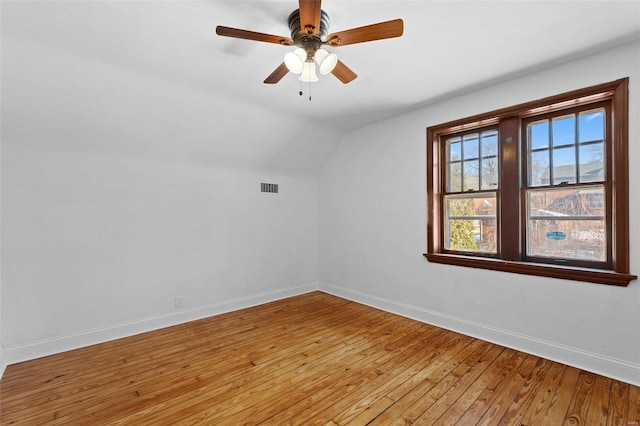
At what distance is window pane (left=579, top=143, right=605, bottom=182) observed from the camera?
8.47ft

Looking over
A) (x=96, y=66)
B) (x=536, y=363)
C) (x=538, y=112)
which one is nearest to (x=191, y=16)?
(x=96, y=66)

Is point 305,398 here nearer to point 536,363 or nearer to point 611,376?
point 536,363

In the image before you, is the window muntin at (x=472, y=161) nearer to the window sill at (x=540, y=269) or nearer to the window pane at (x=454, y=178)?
the window pane at (x=454, y=178)

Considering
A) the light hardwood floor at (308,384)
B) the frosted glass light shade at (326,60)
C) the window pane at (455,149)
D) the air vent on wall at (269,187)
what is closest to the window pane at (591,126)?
the window pane at (455,149)

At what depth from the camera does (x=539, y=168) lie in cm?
292

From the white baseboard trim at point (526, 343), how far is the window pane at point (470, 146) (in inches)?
76.6

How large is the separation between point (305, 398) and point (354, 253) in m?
2.60

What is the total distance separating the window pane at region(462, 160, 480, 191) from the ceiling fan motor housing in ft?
7.86

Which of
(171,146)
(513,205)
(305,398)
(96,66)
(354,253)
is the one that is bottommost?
(305,398)

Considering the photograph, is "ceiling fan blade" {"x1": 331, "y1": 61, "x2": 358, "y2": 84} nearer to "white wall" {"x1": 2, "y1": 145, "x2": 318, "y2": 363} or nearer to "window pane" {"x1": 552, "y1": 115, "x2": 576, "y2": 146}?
"window pane" {"x1": 552, "y1": 115, "x2": 576, "y2": 146}

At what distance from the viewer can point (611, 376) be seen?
2.36 meters

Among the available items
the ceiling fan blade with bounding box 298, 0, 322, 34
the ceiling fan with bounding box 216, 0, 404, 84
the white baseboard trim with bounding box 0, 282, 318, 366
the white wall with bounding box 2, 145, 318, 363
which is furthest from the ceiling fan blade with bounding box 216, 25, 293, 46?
the white baseboard trim with bounding box 0, 282, 318, 366

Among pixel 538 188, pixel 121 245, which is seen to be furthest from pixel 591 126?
pixel 121 245

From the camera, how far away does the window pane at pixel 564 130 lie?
2736 mm
